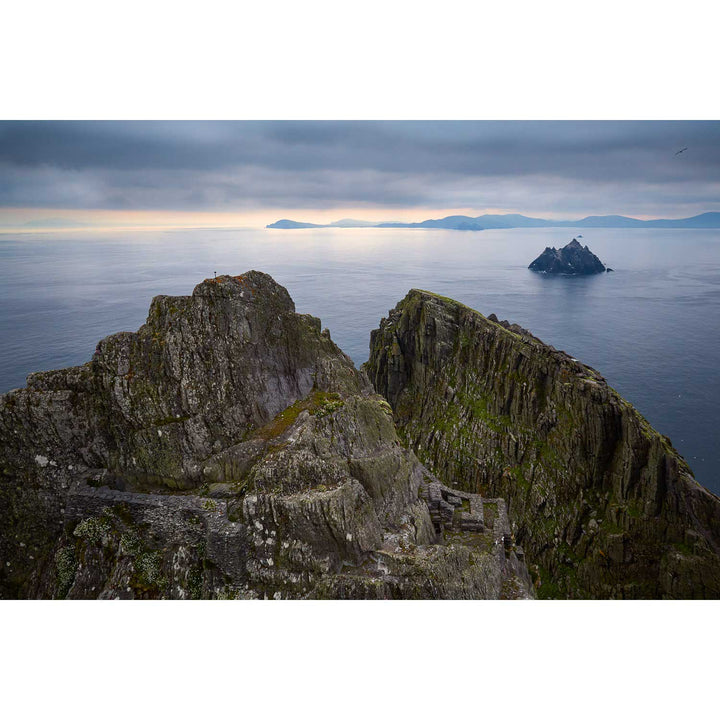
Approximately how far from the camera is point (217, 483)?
56.5 ft

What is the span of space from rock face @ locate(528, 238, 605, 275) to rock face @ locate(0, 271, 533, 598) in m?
120

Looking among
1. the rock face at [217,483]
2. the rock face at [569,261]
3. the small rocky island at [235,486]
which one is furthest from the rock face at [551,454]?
the rock face at [569,261]

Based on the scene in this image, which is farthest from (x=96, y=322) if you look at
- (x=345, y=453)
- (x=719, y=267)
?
(x=719, y=267)

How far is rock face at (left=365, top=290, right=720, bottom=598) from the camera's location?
28.6 meters

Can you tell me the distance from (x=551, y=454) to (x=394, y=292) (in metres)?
44.5

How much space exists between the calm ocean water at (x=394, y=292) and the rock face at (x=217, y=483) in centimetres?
1649

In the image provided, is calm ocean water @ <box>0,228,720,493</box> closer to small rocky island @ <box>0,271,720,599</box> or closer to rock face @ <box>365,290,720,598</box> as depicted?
rock face @ <box>365,290,720,598</box>

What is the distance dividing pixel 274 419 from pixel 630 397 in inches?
2090

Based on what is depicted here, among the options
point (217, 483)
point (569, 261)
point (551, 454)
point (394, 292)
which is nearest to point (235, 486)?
point (217, 483)

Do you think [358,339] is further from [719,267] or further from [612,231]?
[719,267]

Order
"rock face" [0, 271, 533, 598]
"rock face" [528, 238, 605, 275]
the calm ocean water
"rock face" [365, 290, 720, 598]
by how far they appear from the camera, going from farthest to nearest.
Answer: "rock face" [528, 238, 605, 275], the calm ocean water, "rock face" [365, 290, 720, 598], "rock face" [0, 271, 533, 598]

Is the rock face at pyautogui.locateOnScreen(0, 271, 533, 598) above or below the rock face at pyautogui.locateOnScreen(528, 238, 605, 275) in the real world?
below

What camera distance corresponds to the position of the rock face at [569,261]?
121m

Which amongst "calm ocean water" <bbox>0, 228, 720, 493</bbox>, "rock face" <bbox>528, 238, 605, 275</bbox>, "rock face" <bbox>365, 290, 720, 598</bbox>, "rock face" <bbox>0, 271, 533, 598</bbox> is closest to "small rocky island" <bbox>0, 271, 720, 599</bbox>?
"rock face" <bbox>0, 271, 533, 598</bbox>
